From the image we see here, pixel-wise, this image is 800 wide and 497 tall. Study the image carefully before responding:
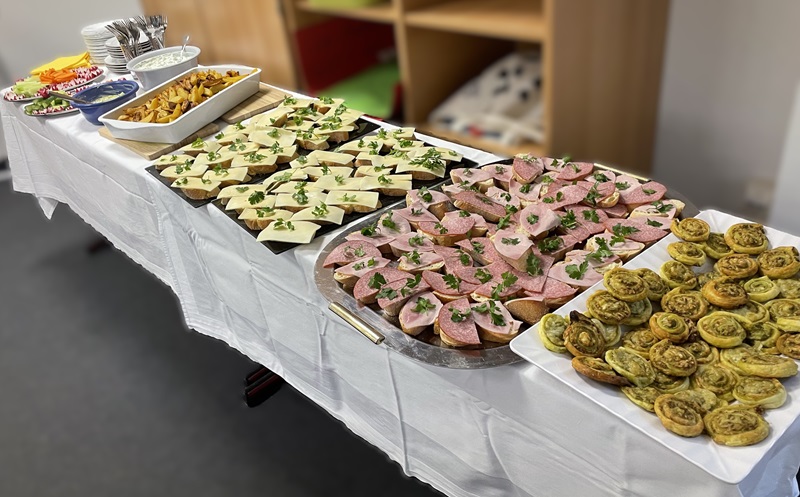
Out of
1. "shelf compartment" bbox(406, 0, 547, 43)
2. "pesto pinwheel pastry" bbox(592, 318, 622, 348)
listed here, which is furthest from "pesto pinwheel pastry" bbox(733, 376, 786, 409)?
"shelf compartment" bbox(406, 0, 547, 43)

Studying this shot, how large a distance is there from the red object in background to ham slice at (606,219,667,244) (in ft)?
6.38

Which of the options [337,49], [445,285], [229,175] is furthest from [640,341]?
[337,49]

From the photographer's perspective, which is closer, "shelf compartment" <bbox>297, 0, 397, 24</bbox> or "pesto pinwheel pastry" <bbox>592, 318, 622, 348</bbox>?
"pesto pinwheel pastry" <bbox>592, 318, 622, 348</bbox>

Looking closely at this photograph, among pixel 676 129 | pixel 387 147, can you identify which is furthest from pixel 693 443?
pixel 676 129

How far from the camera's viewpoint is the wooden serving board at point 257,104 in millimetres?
1400

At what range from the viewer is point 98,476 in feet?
5.30

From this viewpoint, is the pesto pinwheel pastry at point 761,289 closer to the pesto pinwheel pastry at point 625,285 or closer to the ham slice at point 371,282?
the pesto pinwheel pastry at point 625,285

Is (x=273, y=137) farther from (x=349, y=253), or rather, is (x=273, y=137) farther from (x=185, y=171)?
(x=349, y=253)

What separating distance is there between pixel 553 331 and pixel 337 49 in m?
2.16

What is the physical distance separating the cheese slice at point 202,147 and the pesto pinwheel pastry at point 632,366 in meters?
0.88

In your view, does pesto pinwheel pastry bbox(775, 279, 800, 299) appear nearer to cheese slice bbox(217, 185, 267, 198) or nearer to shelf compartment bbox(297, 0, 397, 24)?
cheese slice bbox(217, 185, 267, 198)

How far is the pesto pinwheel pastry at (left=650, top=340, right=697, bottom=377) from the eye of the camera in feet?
2.05

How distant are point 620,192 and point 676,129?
4.41 ft

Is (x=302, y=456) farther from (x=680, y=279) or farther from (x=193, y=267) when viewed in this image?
(x=680, y=279)
